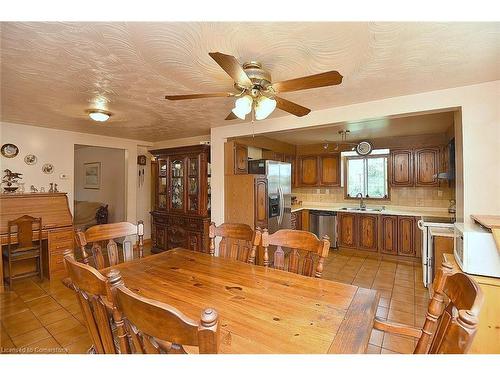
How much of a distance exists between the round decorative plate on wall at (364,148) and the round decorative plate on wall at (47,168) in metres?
5.53

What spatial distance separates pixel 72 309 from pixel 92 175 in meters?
4.40

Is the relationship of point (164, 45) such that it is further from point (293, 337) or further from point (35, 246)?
point (35, 246)

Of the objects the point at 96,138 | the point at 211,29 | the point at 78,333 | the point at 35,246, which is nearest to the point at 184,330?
the point at 211,29

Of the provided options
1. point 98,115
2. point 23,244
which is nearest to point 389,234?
point 98,115

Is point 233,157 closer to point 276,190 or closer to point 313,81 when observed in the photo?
point 276,190

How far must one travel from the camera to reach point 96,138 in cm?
466

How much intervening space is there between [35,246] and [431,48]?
4.94m

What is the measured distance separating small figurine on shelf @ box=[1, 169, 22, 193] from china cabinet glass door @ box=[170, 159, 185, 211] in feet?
7.35

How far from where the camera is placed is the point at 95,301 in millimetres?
1004

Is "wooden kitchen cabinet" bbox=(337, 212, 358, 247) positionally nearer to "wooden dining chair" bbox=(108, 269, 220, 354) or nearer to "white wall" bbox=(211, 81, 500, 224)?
"white wall" bbox=(211, 81, 500, 224)

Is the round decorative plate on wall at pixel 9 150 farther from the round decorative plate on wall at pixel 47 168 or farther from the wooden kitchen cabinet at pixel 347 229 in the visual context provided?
the wooden kitchen cabinet at pixel 347 229

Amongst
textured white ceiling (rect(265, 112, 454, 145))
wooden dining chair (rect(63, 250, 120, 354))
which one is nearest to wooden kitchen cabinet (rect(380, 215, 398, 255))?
textured white ceiling (rect(265, 112, 454, 145))

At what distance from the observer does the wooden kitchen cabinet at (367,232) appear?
4539 mm

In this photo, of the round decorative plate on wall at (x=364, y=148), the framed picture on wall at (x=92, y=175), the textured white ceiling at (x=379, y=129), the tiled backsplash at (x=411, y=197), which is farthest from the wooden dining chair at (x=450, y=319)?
the framed picture on wall at (x=92, y=175)
